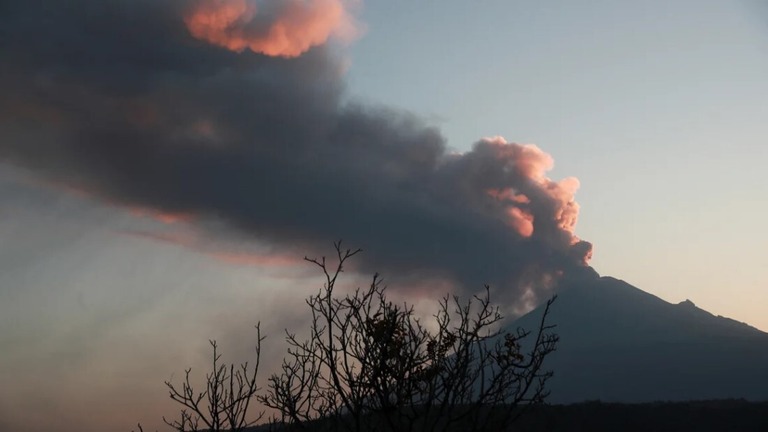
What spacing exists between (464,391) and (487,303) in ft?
5.01

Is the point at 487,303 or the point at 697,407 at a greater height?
the point at 697,407

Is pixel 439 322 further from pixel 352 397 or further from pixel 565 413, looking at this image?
pixel 565 413

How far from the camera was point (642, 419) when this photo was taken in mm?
102250

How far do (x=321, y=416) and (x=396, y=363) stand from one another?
3.36 metres

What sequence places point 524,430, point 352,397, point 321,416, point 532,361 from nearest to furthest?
point 352,397 < point 532,361 < point 321,416 < point 524,430

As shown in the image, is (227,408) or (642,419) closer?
(227,408)

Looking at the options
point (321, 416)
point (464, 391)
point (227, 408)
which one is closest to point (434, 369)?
point (464, 391)

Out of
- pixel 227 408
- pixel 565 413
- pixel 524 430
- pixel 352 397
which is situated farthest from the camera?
pixel 565 413

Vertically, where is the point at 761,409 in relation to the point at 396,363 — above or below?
above

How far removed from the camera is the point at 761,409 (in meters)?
101

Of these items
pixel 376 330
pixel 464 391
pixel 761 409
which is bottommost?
pixel 464 391

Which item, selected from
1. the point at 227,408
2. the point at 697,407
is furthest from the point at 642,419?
the point at 227,408

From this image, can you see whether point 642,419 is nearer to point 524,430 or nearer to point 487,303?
point 524,430

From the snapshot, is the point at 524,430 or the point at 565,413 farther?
the point at 565,413
